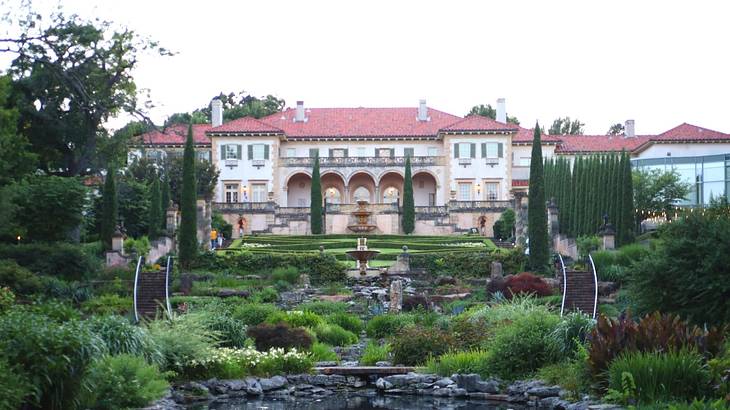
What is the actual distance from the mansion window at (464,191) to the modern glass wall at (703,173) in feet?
53.2

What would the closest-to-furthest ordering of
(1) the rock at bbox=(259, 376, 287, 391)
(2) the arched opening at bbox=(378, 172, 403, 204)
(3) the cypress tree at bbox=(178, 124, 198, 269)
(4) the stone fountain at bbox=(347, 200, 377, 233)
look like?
(1) the rock at bbox=(259, 376, 287, 391), (3) the cypress tree at bbox=(178, 124, 198, 269), (4) the stone fountain at bbox=(347, 200, 377, 233), (2) the arched opening at bbox=(378, 172, 403, 204)

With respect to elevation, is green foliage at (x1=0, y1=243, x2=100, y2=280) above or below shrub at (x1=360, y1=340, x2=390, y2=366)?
above

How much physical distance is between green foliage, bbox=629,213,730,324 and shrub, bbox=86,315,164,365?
26.3ft

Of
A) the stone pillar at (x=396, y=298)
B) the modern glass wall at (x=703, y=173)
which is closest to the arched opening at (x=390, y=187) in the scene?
the modern glass wall at (x=703, y=173)

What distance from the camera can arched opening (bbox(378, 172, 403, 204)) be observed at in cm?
6800

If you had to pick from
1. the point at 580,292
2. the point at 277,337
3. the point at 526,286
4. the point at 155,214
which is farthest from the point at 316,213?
the point at 277,337

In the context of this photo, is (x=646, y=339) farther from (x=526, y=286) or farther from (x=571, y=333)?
(x=526, y=286)

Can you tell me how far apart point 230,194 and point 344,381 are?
49.3m

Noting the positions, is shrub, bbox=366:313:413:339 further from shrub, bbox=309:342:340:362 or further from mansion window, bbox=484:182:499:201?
mansion window, bbox=484:182:499:201

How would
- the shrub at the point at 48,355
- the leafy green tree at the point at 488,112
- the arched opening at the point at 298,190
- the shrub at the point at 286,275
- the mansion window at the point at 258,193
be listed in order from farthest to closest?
the leafy green tree at the point at 488,112
the arched opening at the point at 298,190
the mansion window at the point at 258,193
the shrub at the point at 286,275
the shrub at the point at 48,355

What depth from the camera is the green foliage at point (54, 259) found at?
30.5m

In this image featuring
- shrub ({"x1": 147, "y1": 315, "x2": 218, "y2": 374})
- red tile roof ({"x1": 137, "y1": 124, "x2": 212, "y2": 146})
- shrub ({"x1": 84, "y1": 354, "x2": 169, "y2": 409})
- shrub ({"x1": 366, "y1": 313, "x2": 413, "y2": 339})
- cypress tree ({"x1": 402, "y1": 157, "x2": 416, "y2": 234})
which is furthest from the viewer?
red tile roof ({"x1": 137, "y1": 124, "x2": 212, "y2": 146})

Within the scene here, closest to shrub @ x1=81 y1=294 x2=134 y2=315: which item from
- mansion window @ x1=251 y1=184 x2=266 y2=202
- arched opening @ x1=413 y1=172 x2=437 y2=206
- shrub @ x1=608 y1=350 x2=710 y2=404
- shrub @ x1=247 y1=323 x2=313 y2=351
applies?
shrub @ x1=247 y1=323 x2=313 y2=351

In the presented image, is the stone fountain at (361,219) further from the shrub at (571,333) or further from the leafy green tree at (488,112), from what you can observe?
the shrub at (571,333)
